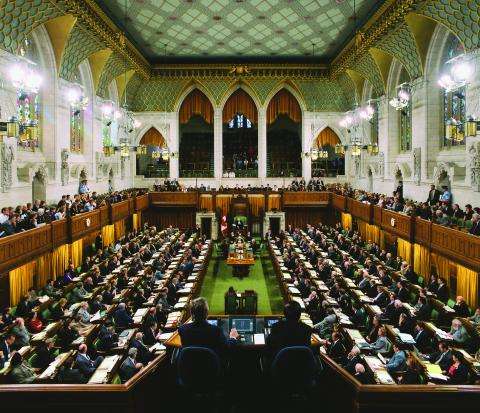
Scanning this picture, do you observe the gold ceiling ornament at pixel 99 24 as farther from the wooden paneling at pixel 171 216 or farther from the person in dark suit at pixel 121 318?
the person in dark suit at pixel 121 318

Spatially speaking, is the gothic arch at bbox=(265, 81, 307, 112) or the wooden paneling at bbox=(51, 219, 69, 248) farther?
the gothic arch at bbox=(265, 81, 307, 112)

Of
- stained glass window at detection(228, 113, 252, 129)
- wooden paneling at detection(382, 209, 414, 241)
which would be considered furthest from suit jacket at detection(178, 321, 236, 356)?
stained glass window at detection(228, 113, 252, 129)

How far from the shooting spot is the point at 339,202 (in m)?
25.3

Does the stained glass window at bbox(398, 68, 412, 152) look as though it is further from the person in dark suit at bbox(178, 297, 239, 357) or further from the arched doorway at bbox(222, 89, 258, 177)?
the person in dark suit at bbox(178, 297, 239, 357)

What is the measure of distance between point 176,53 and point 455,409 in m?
26.9

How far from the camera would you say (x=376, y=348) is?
904cm

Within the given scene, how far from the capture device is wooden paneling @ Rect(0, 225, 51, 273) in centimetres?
1112

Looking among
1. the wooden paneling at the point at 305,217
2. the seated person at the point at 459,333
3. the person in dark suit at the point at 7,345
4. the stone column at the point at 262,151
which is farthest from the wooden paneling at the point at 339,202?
the person in dark suit at the point at 7,345

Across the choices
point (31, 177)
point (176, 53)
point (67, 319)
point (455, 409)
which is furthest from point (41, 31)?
point (455, 409)

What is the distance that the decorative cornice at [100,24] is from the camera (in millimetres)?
15781

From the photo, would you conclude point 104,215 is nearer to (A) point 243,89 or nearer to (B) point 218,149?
(B) point 218,149

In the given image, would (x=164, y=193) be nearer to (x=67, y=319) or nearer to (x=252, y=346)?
(x=67, y=319)

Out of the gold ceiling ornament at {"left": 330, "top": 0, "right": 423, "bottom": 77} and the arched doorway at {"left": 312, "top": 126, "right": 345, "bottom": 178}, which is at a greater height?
the gold ceiling ornament at {"left": 330, "top": 0, "right": 423, "bottom": 77}

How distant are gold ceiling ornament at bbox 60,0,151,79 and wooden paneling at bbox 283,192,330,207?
1208 centimetres
